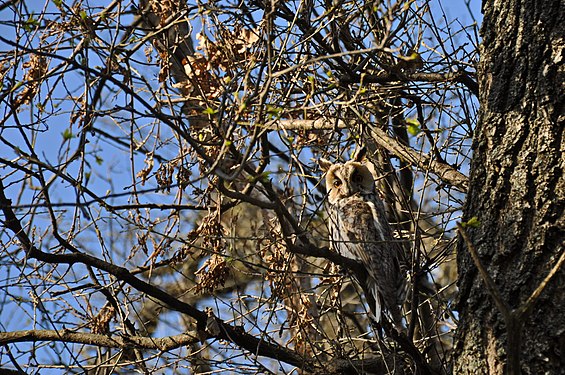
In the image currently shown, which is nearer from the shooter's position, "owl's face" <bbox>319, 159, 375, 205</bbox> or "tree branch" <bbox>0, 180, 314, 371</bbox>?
"tree branch" <bbox>0, 180, 314, 371</bbox>

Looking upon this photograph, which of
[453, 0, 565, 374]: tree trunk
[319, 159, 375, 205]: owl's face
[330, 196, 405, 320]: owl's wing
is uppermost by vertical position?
[319, 159, 375, 205]: owl's face

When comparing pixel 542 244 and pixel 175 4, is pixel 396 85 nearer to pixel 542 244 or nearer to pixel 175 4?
pixel 175 4

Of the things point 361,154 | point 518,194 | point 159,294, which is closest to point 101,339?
point 159,294

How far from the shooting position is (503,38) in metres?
2.86

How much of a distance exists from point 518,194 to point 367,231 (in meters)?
1.79

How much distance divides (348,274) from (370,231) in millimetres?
410

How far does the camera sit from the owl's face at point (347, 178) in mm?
4340

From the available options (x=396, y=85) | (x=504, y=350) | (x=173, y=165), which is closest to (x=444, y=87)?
(x=396, y=85)

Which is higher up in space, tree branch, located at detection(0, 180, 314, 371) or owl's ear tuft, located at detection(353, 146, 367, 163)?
owl's ear tuft, located at detection(353, 146, 367, 163)

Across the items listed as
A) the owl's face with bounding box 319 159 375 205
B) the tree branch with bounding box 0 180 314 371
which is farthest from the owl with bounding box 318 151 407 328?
the tree branch with bounding box 0 180 314 371

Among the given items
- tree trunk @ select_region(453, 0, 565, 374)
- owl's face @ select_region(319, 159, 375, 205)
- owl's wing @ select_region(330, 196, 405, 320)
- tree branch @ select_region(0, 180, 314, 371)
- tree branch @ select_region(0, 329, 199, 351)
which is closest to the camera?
tree trunk @ select_region(453, 0, 565, 374)

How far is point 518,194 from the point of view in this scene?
2.58 m

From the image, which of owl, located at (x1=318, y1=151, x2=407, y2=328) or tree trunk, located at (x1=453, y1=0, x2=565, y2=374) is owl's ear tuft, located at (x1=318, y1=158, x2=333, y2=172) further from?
tree trunk, located at (x1=453, y1=0, x2=565, y2=374)

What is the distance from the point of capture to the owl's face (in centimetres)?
434
